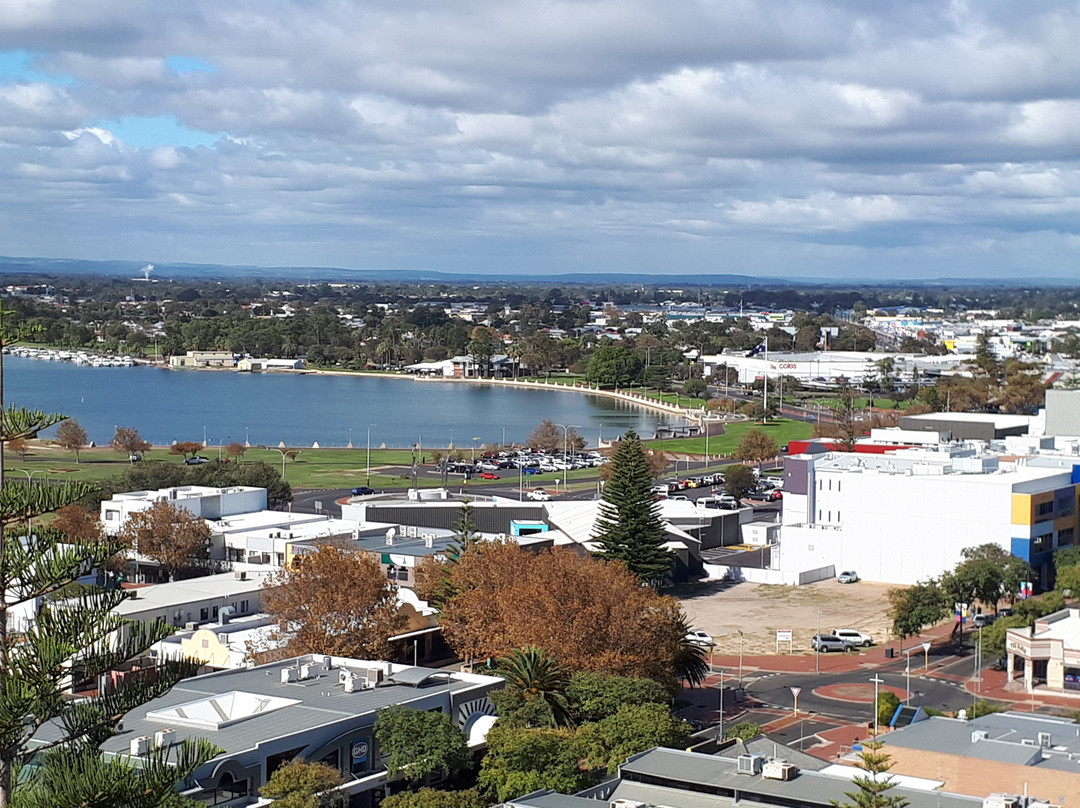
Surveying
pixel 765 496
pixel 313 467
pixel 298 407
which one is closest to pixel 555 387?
pixel 298 407

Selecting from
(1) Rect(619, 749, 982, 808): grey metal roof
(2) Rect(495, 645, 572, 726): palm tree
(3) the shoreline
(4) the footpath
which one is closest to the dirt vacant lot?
(4) the footpath

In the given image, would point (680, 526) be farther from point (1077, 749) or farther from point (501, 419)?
point (501, 419)

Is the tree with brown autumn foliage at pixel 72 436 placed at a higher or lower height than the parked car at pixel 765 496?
higher

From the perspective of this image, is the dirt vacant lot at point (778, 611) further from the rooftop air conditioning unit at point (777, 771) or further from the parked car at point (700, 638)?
the rooftop air conditioning unit at point (777, 771)

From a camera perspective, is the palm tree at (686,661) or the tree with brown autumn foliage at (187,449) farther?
the tree with brown autumn foliage at (187,449)

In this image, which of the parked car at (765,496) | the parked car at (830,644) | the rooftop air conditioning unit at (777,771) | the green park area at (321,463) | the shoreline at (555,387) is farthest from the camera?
the shoreline at (555,387)

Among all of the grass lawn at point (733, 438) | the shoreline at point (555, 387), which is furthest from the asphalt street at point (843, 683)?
the shoreline at point (555, 387)

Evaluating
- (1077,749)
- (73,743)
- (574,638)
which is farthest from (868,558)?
(73,743)
